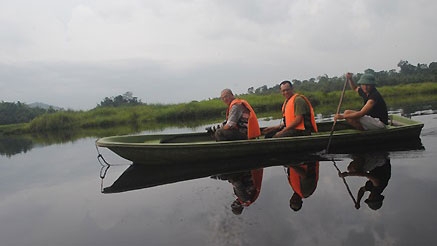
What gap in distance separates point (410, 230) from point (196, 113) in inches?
833

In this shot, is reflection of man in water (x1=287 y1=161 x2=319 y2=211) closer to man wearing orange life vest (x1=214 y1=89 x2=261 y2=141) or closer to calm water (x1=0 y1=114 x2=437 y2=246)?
calm water (x1=0 y1=114 x2=437 y2=246)

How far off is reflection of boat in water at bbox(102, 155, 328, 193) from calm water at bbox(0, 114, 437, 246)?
0.25 m

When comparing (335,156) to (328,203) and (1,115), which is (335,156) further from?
(1,115)

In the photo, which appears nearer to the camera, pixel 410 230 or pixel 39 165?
pixel 410 230

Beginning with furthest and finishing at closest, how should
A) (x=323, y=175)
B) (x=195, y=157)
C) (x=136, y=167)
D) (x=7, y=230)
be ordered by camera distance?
1. (x=136, y=167)
2. (x=195, y=157)
3. (x=323, y=175)
4. (x=7, y=230)

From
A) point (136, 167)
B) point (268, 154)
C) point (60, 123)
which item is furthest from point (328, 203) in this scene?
point (60, 123)

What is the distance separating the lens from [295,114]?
6.73 meters

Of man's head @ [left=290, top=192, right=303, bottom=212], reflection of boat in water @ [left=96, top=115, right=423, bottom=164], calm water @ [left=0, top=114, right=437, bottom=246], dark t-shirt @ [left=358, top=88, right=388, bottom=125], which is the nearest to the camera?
calm water @ [left=0, top=114, right=437, bottom=246]

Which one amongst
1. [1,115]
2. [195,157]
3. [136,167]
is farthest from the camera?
[1,115]

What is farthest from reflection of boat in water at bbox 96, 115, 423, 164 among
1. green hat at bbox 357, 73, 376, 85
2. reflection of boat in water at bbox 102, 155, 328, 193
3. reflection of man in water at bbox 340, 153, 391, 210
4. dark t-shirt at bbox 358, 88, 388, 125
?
green hat at bbox 357, 73, 376, 85

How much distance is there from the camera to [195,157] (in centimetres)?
672

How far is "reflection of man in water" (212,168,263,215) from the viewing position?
4.61 meters

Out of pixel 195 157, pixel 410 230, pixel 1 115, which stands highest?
pixel 1 115

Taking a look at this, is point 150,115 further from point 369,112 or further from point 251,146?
point 369,112
